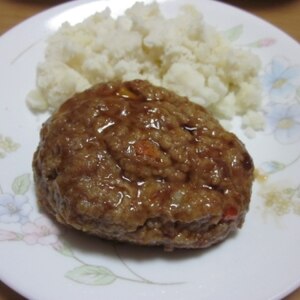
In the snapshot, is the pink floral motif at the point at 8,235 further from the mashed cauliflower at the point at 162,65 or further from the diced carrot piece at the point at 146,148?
the mashed cauliflower at the point at 162,65

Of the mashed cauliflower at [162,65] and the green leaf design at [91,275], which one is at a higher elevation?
the mashed cauliflower at [162,65]

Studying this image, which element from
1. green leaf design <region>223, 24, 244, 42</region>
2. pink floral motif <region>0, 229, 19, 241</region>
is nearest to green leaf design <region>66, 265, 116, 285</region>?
pink floral motif <region>0, 229, 19, 241</region>

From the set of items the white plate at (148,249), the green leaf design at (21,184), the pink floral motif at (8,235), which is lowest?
the white plate at (148,249)

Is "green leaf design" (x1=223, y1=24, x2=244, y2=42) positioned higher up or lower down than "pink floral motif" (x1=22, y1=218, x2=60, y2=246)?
lower down

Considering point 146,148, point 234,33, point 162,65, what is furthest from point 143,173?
point 234,33

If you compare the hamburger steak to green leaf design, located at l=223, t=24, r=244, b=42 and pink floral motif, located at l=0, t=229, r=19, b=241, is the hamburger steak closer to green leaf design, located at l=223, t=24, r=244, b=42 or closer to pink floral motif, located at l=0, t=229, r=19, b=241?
pink floral motif, located at l=0, t=229, r=19, b=241

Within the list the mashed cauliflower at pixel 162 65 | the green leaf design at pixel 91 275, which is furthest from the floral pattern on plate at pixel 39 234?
the mashed cauliflower at pixel 162 65
